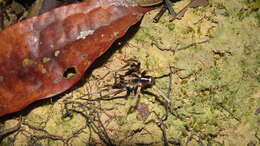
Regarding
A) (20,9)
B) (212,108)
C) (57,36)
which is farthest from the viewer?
(20,9)

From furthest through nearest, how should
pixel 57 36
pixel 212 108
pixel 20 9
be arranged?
pixel 20 9 → pixel 212 108 → pixel 57 36

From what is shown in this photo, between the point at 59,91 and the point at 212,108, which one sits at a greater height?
the point at 59,91

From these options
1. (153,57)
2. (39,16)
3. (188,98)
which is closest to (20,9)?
(39,16)

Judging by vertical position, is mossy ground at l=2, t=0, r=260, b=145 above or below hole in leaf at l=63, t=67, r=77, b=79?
below

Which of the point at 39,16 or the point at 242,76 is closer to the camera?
the point at 39,16

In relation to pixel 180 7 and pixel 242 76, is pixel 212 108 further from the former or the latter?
pixel 180 7

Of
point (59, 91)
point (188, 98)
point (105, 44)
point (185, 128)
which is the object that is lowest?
point (185, 128)

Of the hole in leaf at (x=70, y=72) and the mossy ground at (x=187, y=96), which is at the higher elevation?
the hole in leaf at (x=70, y=72)

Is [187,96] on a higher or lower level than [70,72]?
lower
